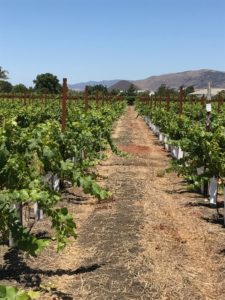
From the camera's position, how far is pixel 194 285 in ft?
19.5

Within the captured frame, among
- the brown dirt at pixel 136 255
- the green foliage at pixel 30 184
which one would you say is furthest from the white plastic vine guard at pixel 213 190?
the green foliage at pixel 30 184

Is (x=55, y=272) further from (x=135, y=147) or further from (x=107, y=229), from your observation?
(x=135, y=147)

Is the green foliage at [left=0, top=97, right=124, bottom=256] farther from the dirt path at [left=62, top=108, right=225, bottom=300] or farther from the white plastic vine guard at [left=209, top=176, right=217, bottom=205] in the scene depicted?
the white plastic vine guard at [left=209, top=176, right=217, bottom=205]

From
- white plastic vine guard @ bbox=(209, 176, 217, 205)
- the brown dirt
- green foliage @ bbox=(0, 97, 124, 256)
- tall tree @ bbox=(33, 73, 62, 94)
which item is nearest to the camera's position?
green foliage @ bbox=(0, 97, 124, 256)

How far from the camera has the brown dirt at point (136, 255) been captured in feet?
18.9

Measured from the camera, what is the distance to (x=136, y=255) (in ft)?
22.1

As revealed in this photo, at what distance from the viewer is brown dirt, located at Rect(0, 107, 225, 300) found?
5.76 m

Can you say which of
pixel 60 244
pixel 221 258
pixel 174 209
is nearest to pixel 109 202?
pixel 174 209

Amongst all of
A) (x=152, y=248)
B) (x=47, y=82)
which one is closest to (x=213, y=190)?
(x=152, y=248)

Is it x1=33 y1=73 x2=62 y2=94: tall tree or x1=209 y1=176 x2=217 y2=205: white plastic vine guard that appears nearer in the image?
x1=209 y1=176 x2=217 y2=205: white plastic vine guard

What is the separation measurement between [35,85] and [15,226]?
109 meters

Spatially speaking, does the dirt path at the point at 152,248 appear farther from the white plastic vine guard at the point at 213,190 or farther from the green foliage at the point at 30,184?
the green foliage at the point at 30,184

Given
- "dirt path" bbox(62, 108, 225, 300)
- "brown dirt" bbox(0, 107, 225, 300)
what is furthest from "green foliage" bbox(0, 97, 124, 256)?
"dirt path" bbox(62, 108, 225, 300)

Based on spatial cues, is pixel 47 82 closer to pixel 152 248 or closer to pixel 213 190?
pixel 213 190
